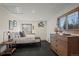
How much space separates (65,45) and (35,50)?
2.25ft

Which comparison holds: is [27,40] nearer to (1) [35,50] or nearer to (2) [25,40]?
(2) [25,40]

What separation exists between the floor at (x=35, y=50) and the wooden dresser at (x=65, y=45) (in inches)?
5.7

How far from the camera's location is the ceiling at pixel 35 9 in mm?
2494

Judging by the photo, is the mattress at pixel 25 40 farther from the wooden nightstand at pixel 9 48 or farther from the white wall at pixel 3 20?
the white wall at pixel 3 20

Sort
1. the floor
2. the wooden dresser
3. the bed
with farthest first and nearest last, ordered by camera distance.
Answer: the bed
the floor
the wooden dresser

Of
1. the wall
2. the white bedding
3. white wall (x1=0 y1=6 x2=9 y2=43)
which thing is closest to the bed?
the white bedding

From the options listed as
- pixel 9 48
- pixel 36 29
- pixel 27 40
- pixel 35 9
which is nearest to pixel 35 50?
pixel 27 40

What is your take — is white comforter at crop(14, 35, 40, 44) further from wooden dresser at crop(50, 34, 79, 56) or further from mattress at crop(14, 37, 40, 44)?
wooden dresser at crop(50, 34, 79, 56)

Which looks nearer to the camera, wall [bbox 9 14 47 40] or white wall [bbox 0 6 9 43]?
white wall [bbox 0 6 9 43]

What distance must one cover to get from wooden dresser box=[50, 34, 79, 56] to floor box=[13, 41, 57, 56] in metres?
0.14

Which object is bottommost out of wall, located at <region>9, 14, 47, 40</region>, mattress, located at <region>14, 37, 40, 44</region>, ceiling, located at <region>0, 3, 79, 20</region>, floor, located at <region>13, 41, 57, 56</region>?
floor, located at <region>13, 41, 57, 56</region>

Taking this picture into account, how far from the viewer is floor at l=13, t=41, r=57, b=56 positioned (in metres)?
2.58

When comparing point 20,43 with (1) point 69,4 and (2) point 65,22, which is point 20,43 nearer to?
(2) point 65,22

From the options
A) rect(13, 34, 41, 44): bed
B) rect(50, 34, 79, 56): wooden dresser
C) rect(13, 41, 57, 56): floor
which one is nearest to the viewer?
rect(50, 34, 79, 56): wooden dresser
